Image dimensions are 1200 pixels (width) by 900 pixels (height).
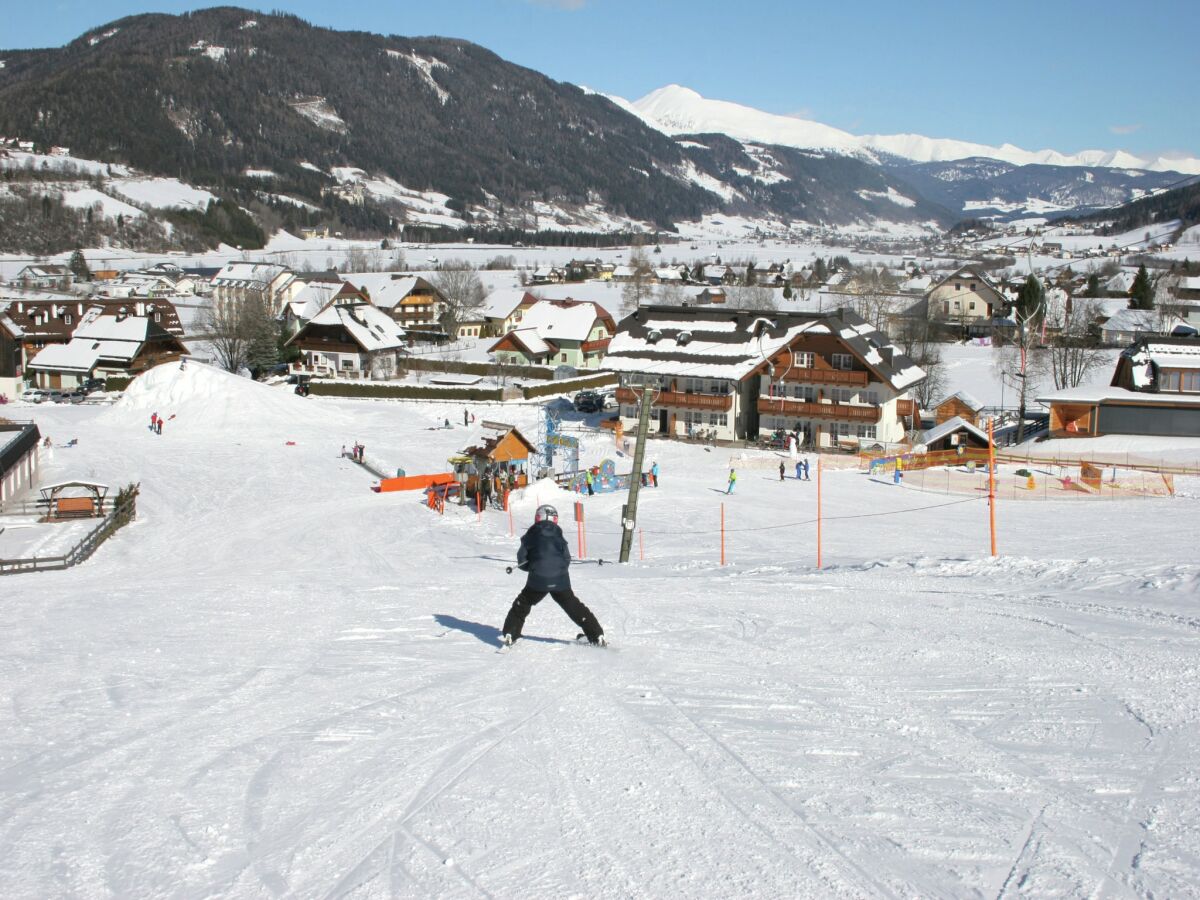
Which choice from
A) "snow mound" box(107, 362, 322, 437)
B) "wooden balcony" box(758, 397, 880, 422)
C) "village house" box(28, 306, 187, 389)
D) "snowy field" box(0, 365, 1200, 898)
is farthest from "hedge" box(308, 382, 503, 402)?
"snowy field" box(0, 365, 1200, 898)

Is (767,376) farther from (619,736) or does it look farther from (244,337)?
(619,736)

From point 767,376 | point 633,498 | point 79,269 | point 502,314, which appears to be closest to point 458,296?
point 502,314

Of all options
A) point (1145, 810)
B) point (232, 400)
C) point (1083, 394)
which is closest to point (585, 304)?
point (232, 400)

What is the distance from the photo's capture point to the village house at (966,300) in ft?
349

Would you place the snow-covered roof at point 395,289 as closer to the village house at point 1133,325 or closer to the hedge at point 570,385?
the hedge at point 570,385

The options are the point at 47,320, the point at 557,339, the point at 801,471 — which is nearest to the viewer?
the point at 801,471

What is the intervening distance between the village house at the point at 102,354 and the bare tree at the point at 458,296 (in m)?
32.4

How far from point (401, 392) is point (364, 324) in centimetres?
1221

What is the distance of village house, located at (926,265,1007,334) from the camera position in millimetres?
106500

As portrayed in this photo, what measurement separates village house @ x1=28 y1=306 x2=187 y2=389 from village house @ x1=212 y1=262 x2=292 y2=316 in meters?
26.6

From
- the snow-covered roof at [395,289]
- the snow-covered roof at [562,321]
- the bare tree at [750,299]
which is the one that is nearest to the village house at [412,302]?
the snow-covered roof at [395,289]

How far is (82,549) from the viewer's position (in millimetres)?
25547

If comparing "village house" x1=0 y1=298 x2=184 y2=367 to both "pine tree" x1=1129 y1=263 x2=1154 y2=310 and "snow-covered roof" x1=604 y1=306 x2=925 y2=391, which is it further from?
"pine tree" x1=1129 y1=263 x2=1154 y2=310

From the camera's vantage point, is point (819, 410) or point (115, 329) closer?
point (819, 410)
